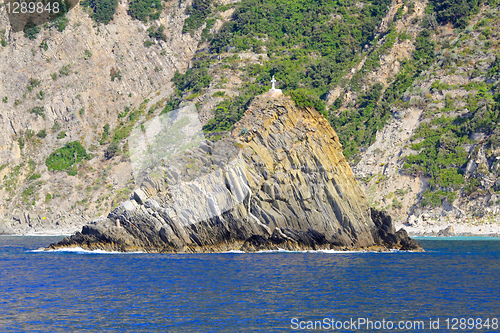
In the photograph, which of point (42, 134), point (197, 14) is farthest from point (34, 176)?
point (197, 14)

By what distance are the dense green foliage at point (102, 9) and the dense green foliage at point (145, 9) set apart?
468cm

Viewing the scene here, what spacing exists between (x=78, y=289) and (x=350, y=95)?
91.8 m

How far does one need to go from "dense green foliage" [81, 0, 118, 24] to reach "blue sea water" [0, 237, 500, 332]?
92.0m

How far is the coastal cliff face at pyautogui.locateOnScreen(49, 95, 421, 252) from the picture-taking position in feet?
244

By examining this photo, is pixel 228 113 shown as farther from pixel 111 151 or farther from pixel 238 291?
pixel 238 291

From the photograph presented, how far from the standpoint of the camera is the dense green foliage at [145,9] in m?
157

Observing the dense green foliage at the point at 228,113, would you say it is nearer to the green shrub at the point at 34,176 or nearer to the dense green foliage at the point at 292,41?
the dense green foliage at the point at 292,41

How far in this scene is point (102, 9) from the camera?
502ft

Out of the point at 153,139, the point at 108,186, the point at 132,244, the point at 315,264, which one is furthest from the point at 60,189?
the point at 315,264

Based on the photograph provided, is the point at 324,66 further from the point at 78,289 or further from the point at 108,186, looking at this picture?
the point at 78,289

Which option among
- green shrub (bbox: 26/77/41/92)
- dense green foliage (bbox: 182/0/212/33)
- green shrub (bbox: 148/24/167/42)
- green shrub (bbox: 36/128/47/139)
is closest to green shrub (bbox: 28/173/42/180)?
green shrub (bbox: 36/128/47/139)

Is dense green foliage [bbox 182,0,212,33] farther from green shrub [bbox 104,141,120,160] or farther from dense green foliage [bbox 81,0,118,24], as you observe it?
green shrub [bbox 104,141,120,160]

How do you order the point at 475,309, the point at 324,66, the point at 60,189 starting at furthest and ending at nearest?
the point at 324,66 → the point at 60,189 → the point at 475,309

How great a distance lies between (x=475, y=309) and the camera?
40.1 meters
